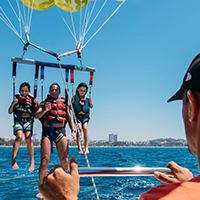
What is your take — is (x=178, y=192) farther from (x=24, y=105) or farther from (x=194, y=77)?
(x=24, y=105)

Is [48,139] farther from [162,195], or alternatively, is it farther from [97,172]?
[162,195]

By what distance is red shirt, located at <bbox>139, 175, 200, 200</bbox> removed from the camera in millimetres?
646

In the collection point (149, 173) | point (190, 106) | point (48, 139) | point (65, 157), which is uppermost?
point (190, 106)

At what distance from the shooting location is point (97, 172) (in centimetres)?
109

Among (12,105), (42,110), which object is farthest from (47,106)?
(12,105)

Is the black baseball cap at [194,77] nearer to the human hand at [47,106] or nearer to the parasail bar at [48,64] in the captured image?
the human hand at [47,106]

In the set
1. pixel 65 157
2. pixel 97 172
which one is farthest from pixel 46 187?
pixel 65 157

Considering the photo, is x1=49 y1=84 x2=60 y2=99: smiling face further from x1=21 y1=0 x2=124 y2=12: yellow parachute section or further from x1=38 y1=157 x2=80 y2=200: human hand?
x1=38 y1=157 x2=80 y2=200: human hand

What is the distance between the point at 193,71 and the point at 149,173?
26.6 inches

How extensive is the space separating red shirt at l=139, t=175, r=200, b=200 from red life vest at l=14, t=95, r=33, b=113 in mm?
4392

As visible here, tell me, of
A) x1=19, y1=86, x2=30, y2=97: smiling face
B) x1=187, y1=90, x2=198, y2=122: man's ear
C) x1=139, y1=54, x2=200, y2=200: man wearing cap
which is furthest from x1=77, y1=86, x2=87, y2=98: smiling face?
x1=187, y1=90, x2=198, y2=122: man's ear

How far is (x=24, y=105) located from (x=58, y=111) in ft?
2.48

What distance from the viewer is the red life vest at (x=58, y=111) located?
4.61 metres

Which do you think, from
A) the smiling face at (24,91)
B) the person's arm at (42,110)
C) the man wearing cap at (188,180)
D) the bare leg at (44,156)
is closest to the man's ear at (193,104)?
the man wearing cap at (188,180)
